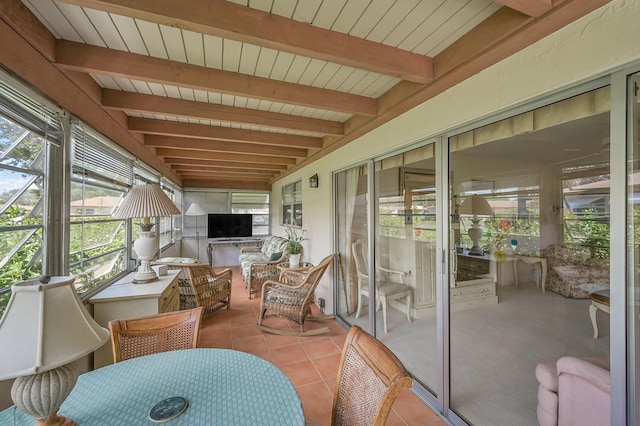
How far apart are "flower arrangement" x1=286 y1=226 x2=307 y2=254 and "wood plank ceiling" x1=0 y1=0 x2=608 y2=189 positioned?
2.22 metres

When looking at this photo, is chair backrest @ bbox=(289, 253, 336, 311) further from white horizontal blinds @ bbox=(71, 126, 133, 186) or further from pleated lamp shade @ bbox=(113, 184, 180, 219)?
white horizontal blinds @ bbox=(71, 126, 133, 186)

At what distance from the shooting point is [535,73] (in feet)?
4.28

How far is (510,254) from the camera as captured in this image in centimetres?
192

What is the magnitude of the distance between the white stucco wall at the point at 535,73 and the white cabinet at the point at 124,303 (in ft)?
7.89

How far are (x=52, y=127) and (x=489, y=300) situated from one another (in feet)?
10.8

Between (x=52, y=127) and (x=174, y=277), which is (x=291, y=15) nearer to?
(x=52, y=127)

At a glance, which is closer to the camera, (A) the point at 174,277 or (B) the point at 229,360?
(B) the point at 229,360

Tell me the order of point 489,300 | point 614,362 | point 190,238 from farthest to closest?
1. point 190,238
2. point 489,300
3. point 614,362

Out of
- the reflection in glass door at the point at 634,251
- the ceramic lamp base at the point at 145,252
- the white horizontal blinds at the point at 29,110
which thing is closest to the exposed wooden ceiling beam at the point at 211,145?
the ceramic lamp base at the point at 145,252

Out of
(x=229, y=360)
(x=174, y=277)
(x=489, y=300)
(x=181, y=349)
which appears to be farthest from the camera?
(x=174, y=277)

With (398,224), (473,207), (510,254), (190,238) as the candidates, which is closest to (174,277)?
(398,224)

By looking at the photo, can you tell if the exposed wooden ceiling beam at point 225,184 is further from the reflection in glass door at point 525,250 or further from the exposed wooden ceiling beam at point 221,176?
the reflection in glass door at point 525,250

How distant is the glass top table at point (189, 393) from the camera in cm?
91

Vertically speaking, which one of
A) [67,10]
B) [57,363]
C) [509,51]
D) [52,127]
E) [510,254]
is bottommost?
[57,363]
